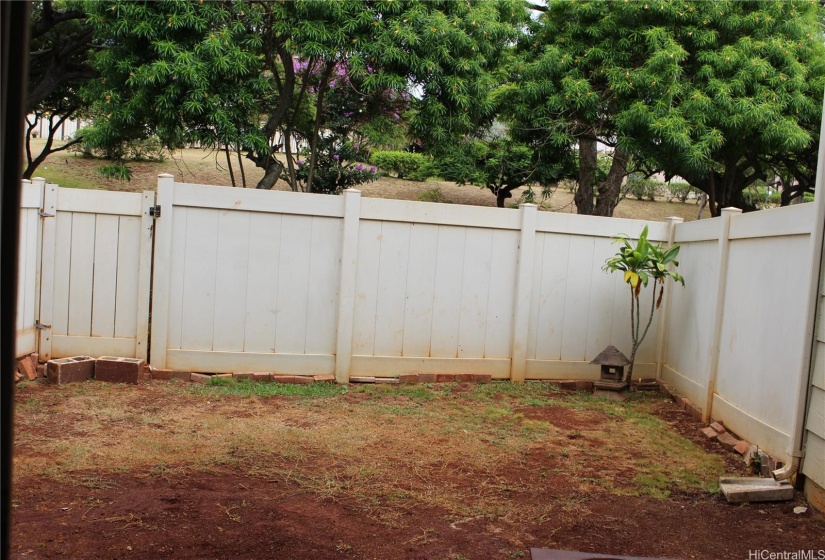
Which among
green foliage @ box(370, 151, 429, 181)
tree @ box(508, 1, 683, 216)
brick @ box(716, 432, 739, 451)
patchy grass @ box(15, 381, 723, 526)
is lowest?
patchy grass @ box(15, 381, 723, 526)

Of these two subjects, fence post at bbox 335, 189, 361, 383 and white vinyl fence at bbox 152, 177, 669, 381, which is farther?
fence post at bbox 335, 189, 361, 383

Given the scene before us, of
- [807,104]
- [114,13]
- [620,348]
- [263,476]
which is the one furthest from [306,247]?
[807,104]

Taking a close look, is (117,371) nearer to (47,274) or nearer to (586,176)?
(47,274)

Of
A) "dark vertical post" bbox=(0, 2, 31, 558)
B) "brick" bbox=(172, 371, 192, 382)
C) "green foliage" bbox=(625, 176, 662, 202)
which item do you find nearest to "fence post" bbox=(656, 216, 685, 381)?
"brick" bbox=(172, 371, 192, 382)

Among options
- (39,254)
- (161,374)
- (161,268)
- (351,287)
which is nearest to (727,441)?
(351,287)

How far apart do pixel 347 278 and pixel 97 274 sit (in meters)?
2.21

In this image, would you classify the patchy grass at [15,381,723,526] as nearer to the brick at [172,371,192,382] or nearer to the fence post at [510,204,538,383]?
the brick at [172,371,192,382]

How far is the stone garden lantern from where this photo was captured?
6461mm

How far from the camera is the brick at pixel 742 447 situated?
474 centimetres

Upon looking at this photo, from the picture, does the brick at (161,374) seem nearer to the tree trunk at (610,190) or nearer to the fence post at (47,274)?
the fence post at (47,274)

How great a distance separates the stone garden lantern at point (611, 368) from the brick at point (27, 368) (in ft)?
16.2

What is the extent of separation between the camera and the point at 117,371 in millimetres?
5922

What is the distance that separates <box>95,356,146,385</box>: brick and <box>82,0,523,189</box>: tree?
3287 millimetres

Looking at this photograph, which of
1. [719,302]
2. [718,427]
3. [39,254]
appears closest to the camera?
[718,427]
